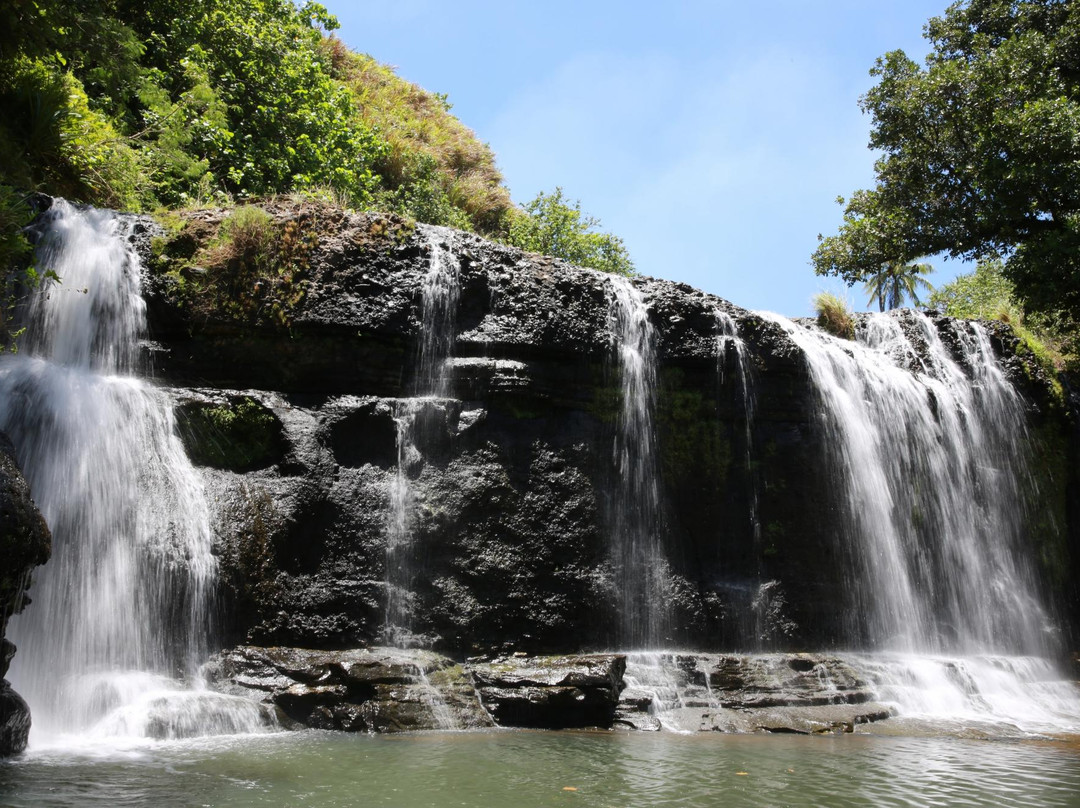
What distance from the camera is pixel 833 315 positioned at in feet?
50.2

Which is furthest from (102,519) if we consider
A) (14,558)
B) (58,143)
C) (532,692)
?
(58,143)

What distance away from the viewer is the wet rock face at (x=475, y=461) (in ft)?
30.1

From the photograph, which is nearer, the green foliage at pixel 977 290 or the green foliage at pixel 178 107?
the green foliage at pixel 178 107

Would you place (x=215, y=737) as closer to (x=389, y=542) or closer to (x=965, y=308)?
(x=389, y=542)

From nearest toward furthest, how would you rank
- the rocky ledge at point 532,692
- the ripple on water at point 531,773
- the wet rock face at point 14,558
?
1. the ripple on water at point 531,773
2. the wet rock face at point 14,558
3. the rocky ledge at point 532,692

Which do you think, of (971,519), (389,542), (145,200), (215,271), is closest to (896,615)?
(971,519)

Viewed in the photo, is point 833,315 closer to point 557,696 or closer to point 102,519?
point 557,696

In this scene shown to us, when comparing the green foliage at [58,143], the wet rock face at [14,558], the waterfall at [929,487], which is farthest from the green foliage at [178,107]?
the waterfall at [929,487]

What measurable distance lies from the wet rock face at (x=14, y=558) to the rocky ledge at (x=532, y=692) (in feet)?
7.36

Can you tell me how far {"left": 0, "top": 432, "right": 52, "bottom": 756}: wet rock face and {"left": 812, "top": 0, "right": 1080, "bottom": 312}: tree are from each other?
16124mm

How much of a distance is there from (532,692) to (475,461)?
2.92 m

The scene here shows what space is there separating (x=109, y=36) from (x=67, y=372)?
16.5 ft

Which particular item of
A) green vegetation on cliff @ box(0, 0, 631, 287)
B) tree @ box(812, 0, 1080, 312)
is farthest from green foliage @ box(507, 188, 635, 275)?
tree @ box(812, 0, 1080, 312)

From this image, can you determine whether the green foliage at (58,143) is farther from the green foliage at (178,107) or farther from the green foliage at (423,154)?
the green foliage at (423,154)
